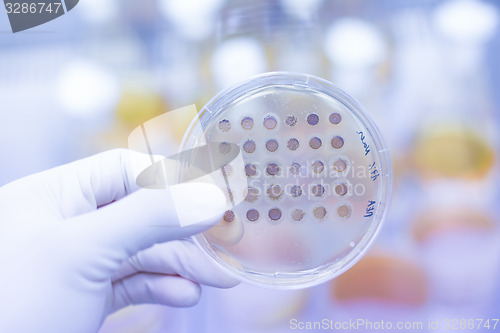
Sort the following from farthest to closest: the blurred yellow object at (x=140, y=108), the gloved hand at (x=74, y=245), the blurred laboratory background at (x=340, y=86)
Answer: the blurred yellow object at (x=140, y=108)
the blurred laboratory background at (x=340, y=86)
the gloved hand at (x=74, y=245)

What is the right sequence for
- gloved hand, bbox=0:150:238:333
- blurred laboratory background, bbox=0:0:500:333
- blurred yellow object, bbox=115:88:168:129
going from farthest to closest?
blurred yellow object, bbox=115:88:168:129 → blurred laboratory background, bbox=0:0:500:333 → gloved hand, bbox=0:150:238:333

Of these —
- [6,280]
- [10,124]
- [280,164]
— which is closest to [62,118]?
[10,124]

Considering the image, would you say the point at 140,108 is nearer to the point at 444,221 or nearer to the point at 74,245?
the point at 74,245

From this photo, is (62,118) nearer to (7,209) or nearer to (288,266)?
(7,209)

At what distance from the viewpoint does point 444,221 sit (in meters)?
0.94

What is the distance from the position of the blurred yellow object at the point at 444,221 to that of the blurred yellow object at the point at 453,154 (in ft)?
0.29

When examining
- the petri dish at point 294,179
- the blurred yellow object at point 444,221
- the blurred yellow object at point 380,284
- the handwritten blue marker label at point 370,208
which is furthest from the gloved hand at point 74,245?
the blurred yellow object at point 444,221

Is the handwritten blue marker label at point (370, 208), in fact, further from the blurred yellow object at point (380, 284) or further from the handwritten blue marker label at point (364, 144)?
the blurred yellow object at point (380, 284)

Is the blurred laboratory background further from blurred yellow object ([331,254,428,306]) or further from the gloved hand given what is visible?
the gloved hand

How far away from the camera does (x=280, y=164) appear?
70cm

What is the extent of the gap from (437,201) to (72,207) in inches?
32.3

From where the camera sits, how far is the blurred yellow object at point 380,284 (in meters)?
0.91

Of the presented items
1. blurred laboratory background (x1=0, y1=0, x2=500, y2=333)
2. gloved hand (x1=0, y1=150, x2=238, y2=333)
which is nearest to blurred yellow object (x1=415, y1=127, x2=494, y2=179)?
blurred laboratory background (x1=0, y1=0, x2=500, y2=333)

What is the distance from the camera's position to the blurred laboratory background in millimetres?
Answer: 909
